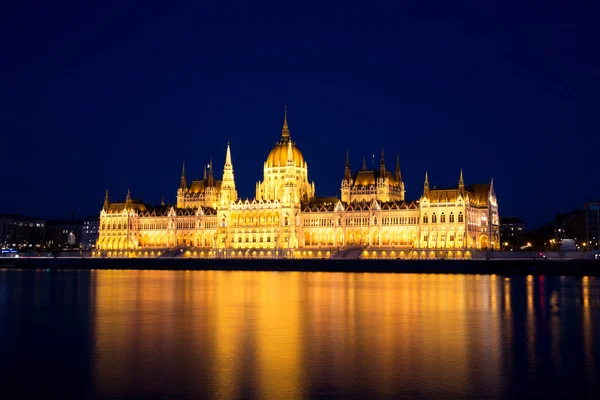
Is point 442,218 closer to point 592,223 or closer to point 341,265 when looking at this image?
point 341,265

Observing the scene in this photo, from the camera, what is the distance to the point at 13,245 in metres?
195

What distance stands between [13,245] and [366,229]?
109 meters

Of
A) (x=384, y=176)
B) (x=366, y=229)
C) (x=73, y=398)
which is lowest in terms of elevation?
(x=73, y=398)

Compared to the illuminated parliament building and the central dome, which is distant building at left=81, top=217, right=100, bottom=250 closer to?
the illuminated parliament building

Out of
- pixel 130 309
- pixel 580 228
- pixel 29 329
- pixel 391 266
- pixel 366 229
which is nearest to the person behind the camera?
pixel 29 329

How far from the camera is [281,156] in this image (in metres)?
134

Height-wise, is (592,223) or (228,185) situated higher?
(228,185)

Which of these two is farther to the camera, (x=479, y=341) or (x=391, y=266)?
(x=391, y=266)

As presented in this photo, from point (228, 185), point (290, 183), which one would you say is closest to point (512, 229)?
point (290, 183)

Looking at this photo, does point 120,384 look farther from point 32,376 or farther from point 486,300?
point 486,300

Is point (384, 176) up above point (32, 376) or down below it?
above

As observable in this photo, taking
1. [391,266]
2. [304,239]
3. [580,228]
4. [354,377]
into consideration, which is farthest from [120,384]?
[580,228]

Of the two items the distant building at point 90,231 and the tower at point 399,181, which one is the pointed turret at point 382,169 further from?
the distant building at point 90,231

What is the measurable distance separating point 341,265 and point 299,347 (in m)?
73.7
